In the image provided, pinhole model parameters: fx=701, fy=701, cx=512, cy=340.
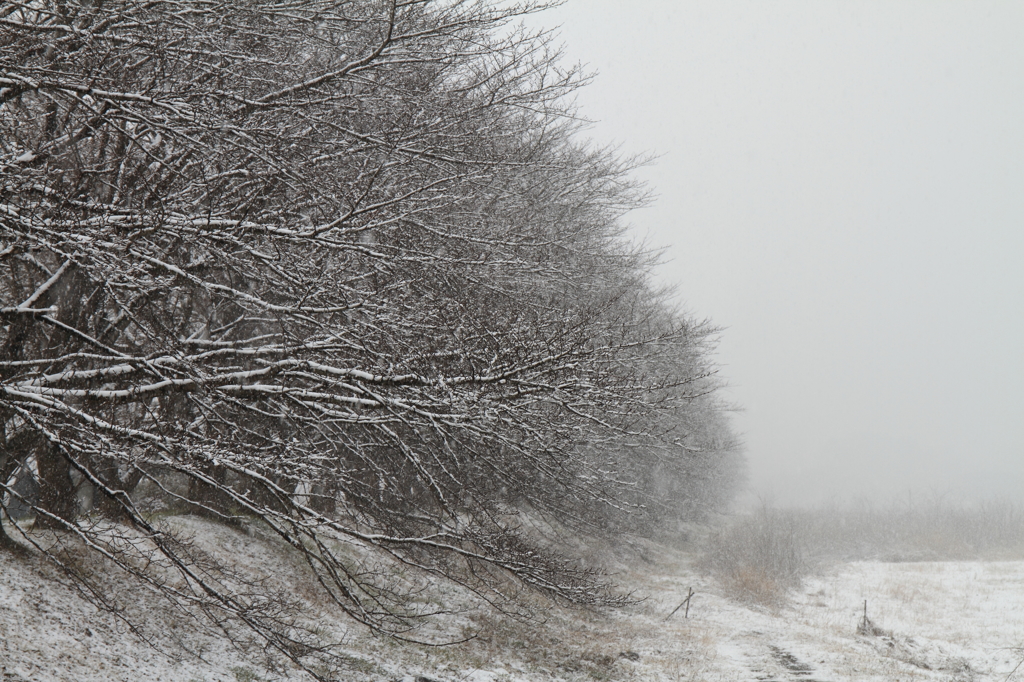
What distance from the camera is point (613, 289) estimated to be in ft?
46.1

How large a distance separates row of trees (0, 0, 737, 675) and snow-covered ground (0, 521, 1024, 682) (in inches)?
24.2

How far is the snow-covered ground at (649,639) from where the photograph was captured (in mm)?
5906

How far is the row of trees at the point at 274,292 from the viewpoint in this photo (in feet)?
15.2

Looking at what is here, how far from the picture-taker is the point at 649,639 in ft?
38.5

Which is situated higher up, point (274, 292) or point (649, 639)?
point (274, 292)

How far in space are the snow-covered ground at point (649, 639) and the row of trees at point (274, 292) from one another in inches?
24.2

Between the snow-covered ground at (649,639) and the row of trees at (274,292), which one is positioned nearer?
the row of trees at (274,292)

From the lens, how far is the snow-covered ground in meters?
5.91

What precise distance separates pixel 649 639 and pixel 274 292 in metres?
8.73

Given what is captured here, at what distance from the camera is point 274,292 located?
6.70 metres

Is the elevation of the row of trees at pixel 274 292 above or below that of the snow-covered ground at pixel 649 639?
above

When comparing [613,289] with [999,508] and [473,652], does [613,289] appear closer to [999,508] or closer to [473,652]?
[473,652]

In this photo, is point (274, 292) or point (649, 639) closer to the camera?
point (274, 292)

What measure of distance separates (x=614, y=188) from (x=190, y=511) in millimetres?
8987
